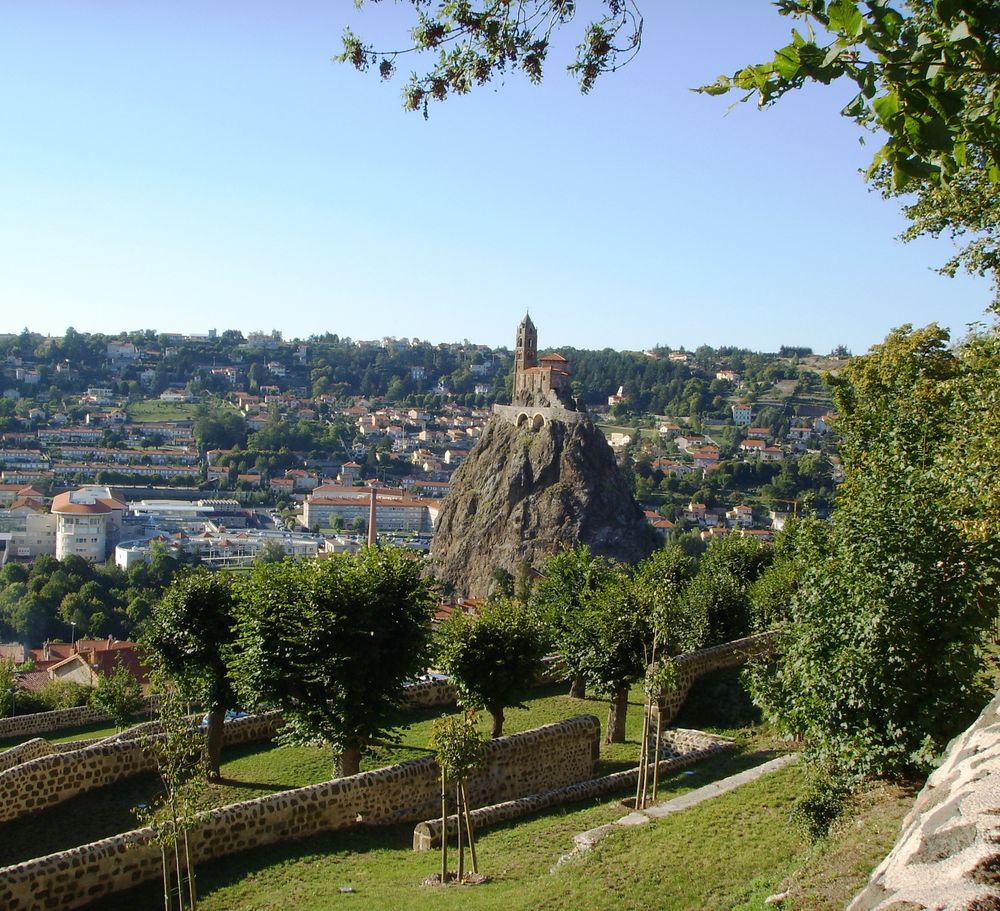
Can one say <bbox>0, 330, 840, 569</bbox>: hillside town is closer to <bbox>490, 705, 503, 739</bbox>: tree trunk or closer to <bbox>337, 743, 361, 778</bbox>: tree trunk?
<bbox>490, 705, 503, 739</bbox>: tree trunk

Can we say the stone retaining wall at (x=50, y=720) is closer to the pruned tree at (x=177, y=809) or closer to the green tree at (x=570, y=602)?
the green tree at (x=570, y=602)

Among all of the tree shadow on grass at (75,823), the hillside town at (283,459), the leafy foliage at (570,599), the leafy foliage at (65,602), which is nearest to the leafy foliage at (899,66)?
the tree shadow on grass at (75,823)

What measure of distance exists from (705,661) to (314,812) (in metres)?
8.05

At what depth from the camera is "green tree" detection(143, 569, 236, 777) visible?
546 inches

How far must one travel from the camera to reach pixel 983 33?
13.8 ft

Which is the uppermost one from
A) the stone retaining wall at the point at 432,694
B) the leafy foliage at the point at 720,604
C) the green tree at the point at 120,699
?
the leafy foliage at the point at 720,604

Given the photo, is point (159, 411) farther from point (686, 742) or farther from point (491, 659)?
point (686, 742)

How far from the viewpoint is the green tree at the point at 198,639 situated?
1388 cm

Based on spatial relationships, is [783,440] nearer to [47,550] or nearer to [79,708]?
[47,550]

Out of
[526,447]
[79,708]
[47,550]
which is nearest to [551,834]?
[79,708]

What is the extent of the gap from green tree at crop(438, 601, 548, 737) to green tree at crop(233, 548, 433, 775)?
74.3 inches

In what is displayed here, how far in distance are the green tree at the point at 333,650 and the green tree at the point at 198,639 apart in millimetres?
1306

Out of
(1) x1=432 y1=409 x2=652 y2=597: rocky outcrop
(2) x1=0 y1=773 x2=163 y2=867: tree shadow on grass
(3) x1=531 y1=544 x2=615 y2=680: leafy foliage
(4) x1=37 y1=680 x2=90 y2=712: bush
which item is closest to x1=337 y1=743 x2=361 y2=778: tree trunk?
(2) x1=0 y1=773 x2=163 y2=867: tree shadow on grass

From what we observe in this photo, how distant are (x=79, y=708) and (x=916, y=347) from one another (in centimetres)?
2013
